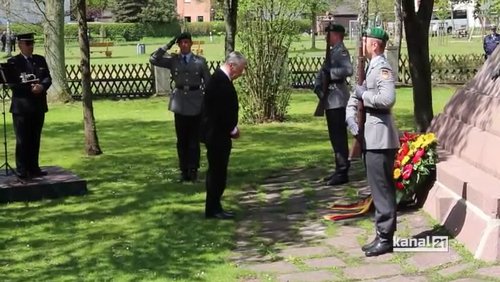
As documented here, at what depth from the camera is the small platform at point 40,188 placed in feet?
29.6

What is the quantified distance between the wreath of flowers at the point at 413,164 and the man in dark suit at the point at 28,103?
446 centimetres

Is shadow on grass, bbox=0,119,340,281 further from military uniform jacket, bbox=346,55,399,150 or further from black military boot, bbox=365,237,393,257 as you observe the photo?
military uniform jacket, bbox=346,55,399,150

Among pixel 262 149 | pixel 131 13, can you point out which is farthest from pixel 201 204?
pixel 131 13

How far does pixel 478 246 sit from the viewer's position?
6.19 meters

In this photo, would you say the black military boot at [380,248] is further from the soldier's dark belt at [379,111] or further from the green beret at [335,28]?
the green beret at [335,28]

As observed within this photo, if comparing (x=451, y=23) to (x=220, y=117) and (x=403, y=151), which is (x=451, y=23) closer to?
(x=403, y=151)

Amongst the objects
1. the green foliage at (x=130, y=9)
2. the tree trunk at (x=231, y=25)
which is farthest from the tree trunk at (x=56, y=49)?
the green foliage at (x=130, y=9)

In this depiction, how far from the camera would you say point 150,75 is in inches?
933

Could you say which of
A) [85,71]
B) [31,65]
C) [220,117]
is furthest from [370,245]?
[85,71]

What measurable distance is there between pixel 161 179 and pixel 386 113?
15.3 ft

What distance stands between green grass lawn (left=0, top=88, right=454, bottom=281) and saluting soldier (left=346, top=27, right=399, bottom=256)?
1337mm

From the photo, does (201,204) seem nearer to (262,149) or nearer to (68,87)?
(262,149)

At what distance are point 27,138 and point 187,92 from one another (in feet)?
6.86

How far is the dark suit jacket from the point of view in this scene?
304 inches
